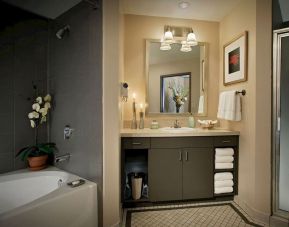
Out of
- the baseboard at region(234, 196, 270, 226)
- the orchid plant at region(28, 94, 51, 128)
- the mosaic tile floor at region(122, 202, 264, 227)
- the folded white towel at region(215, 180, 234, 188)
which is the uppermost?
the orchid plant at region(28, 94, 51, 128)

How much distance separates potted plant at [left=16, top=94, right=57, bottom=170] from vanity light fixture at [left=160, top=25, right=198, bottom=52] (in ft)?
5.42

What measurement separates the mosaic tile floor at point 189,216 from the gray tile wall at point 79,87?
2.16ft

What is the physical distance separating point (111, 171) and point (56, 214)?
20.8 inches

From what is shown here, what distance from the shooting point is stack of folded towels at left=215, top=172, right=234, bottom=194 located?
2.16 m

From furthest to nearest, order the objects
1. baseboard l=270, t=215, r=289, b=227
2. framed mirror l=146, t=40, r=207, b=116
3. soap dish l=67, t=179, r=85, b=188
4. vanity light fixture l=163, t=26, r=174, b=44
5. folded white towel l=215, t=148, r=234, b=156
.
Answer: framed mirror l=146, t=40, r=207, b=116
vanity light fixture l=163, t=26, r=174, b=44
folded white towel l=215, t=148, r=234, b=156
baseboard l=270, t=215, r=289, b=227
soap dish l=67, t=179, r=85, b=188

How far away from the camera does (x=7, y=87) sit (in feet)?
6.20

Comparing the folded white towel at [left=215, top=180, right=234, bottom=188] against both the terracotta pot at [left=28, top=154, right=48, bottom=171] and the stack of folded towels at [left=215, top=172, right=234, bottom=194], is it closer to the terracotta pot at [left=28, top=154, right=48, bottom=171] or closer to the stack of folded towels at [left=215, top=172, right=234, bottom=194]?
the stack of folded towels at [left=215, top=172, right=234, bottom=194]

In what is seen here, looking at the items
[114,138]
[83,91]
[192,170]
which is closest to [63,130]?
[83,91]

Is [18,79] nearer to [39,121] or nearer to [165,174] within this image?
[39,121]

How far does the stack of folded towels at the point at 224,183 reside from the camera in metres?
2.16

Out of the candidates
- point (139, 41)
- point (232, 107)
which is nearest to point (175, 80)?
point (139, 41)

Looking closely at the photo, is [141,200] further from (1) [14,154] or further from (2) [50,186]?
(1) [14,154]

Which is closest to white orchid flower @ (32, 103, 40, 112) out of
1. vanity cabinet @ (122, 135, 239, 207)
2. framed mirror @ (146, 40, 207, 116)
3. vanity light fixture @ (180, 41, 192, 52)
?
vanity cabinet @ (122, 135, 239, 207)

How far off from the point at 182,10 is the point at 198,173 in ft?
6.93
